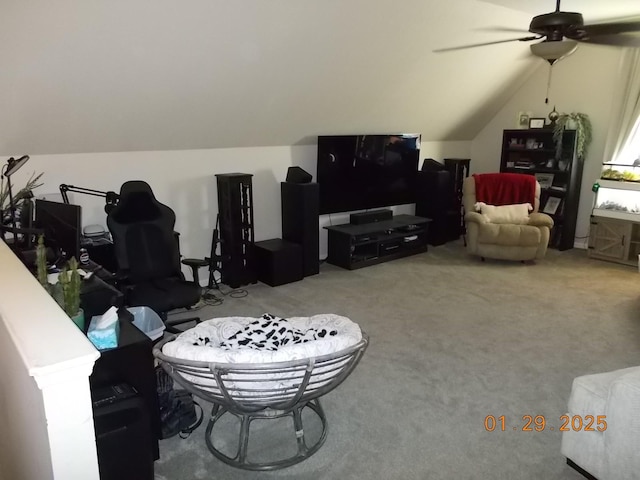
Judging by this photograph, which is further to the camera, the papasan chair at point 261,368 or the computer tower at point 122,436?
the papasan chair at point 261,368

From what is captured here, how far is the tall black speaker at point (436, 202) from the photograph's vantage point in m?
6.05

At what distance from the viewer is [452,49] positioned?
486 centimetres

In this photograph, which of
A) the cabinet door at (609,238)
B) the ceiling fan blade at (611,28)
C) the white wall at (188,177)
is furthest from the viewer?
the cabinet door at (609,238)

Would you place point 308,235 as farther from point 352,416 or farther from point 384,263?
point 352,416

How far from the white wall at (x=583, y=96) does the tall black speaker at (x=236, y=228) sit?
13.6 ft

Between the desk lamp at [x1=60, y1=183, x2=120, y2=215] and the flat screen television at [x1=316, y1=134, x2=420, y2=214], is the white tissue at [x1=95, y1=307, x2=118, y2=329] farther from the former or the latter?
the flat screen television at [x1=316, y1=134, x2=420, y2=214]

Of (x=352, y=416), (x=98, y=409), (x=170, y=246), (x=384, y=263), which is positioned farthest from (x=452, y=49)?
(x=98, y=409)

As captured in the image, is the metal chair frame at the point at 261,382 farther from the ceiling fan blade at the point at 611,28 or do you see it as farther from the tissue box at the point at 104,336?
the ceiling fan blade at the point at 611,28

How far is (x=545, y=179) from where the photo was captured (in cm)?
612

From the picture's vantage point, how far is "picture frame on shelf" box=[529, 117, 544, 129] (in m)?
6.11

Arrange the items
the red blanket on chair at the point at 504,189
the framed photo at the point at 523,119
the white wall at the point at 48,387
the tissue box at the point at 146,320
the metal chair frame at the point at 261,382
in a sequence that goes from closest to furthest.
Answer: the white wall at the point at 48,387, the metal chair frame at the point at 261,382, the tissue box at the point at 146,320, the red blanket on chair at the point at 504,189, the framed photo at the point at 523,119

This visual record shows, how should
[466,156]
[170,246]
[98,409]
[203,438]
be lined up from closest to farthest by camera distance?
[98,409]
[203,438]
[170,246]
[466,156]

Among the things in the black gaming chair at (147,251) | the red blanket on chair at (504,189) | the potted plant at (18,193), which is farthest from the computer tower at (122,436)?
the red blanket on chair at (504,189)

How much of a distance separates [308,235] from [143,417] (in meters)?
3.18
